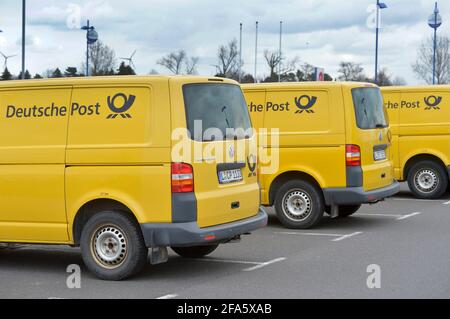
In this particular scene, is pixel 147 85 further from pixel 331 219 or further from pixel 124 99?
pixel 331 219

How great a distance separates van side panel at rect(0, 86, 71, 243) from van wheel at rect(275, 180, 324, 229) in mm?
4716

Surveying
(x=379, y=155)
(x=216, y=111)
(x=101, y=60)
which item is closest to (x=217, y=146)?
(x=216, y=111)

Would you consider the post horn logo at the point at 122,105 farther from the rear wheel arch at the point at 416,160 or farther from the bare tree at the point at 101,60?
the bare tree at the point at 101,60

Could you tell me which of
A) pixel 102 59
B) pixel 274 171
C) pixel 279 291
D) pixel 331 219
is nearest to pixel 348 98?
pixel 274 171

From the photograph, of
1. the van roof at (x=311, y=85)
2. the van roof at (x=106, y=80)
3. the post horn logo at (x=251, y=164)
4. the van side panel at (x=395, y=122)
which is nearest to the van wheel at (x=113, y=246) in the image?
the van roof at (x=106, y=80)

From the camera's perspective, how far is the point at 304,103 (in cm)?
1210

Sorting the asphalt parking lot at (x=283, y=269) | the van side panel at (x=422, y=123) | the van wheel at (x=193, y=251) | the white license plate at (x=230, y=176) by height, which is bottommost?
the asphalt parking lot at (x=283, y=269)

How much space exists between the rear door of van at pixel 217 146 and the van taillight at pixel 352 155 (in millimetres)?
3057

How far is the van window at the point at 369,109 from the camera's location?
467 inches

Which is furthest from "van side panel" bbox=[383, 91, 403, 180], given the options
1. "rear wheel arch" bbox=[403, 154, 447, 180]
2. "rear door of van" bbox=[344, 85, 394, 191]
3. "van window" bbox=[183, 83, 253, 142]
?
"van window" bbox=[183, 83, 253, 142]

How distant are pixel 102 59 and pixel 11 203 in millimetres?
68131

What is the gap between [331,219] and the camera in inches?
530

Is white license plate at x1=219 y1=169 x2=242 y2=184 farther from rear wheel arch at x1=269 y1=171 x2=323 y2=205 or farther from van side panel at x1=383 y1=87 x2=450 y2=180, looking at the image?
van side panel at x1=383 y1=87 x2=450 y2=180

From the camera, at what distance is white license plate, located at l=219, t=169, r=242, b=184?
822cm
